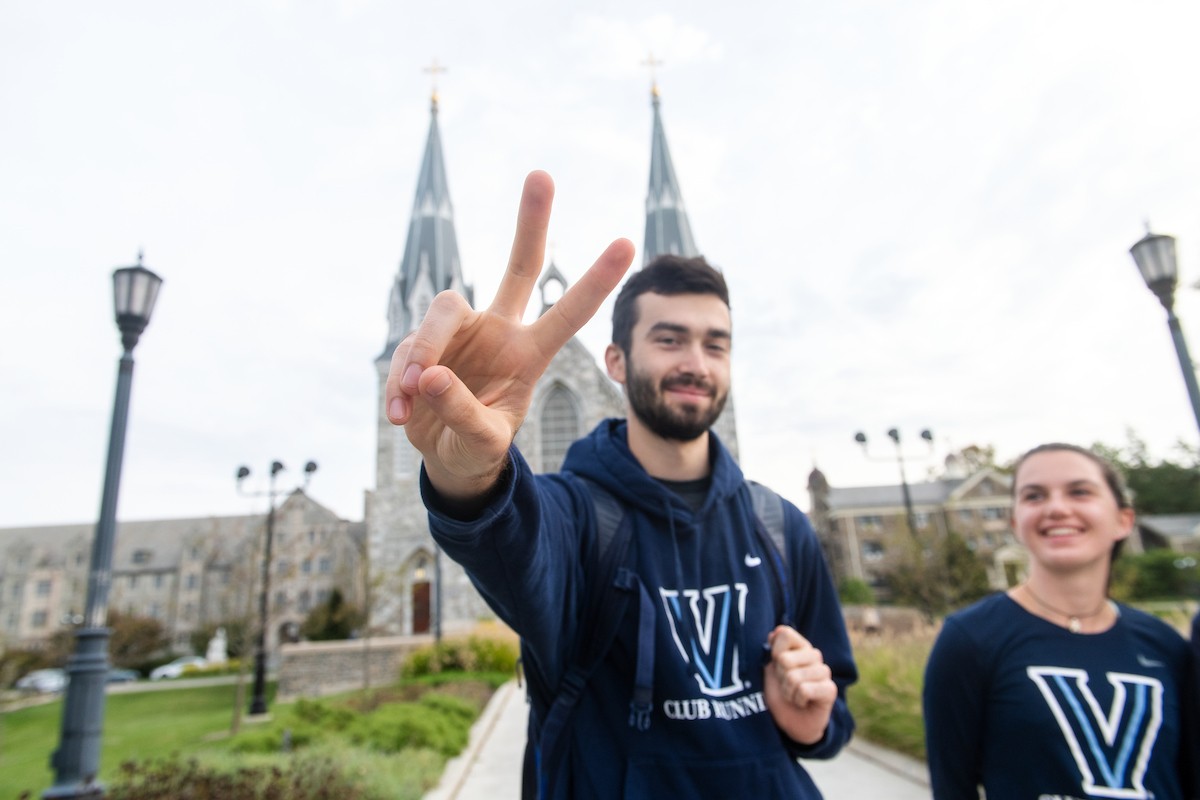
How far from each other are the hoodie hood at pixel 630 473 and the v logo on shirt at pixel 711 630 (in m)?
0.22

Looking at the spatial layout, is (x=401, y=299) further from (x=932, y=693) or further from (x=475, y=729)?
(x=932, y=693)

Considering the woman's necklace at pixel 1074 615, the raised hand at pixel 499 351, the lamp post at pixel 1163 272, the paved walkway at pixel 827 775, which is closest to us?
the raised hand at pixel 499 351

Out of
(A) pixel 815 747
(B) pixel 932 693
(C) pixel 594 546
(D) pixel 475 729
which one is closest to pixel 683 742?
(A) pixel 815 747

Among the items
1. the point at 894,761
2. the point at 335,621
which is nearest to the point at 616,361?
the point at 894,761

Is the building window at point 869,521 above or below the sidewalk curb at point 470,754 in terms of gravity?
above

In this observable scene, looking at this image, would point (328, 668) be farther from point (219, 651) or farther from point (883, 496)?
point (883, 496)

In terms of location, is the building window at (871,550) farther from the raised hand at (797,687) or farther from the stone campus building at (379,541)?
the raised hand at (797,687)

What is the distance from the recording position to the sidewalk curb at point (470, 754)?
561cm

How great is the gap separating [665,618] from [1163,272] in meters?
7.33

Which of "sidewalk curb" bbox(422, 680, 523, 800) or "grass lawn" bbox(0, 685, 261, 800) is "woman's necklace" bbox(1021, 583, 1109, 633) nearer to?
"sidewalk curb" bbox(422, 680, 523, 800)

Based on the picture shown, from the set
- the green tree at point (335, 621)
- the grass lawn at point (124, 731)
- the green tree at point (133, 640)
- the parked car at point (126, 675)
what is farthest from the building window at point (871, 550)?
the parked car at point (126, 675)

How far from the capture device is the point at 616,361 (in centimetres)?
207

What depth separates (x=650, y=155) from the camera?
3462 cm

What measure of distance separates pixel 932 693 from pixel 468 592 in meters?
22.5
